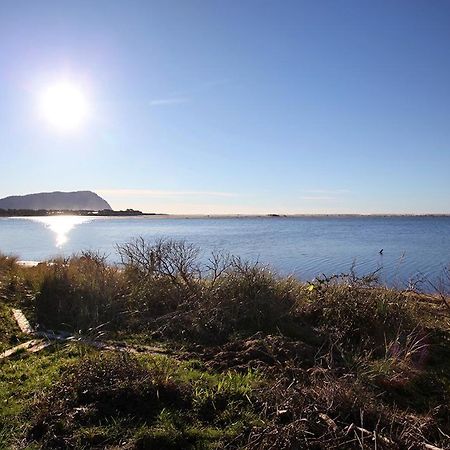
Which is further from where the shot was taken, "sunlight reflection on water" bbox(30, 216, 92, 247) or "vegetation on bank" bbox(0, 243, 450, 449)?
"sunlight reflection on water" bbox(30, 216, 92, 247)

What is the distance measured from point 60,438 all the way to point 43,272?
9.13m

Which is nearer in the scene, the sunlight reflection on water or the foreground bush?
the foreground bush

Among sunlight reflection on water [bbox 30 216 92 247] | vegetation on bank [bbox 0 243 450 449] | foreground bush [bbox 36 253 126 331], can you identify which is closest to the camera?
vegetation on bank [bbox 0 243 450 449]

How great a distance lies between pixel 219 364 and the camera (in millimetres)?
7180

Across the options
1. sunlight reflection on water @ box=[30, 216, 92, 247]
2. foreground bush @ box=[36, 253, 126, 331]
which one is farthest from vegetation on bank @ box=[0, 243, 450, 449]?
sunlight reflection on water @ box=[30, 216, 92, 247]

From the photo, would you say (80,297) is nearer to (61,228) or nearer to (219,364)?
(219,364)

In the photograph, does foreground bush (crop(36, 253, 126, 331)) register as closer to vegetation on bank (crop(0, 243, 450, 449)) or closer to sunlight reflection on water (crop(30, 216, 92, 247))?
vegetation on bank (crop(0, 243, 450, 449))

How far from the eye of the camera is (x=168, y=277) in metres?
12.1

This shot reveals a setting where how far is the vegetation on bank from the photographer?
483 cm

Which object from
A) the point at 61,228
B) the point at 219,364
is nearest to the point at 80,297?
the point at 219,364

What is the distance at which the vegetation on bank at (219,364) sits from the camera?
483cm

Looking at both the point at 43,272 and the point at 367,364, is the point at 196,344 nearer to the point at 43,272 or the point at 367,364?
the point at 367,364

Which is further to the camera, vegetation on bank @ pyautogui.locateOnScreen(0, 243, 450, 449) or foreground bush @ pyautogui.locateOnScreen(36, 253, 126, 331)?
foreground bush @ pyautogui.locateOnScreen(36, 253, 126, 331)

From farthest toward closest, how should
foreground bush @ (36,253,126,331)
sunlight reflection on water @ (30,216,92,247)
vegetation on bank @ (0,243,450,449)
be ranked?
sunlight reflection on water @ (30,216,92,247)
foreground bush @ (36,253,126,331)
vegetation on bank @ (0,243,450,449)
